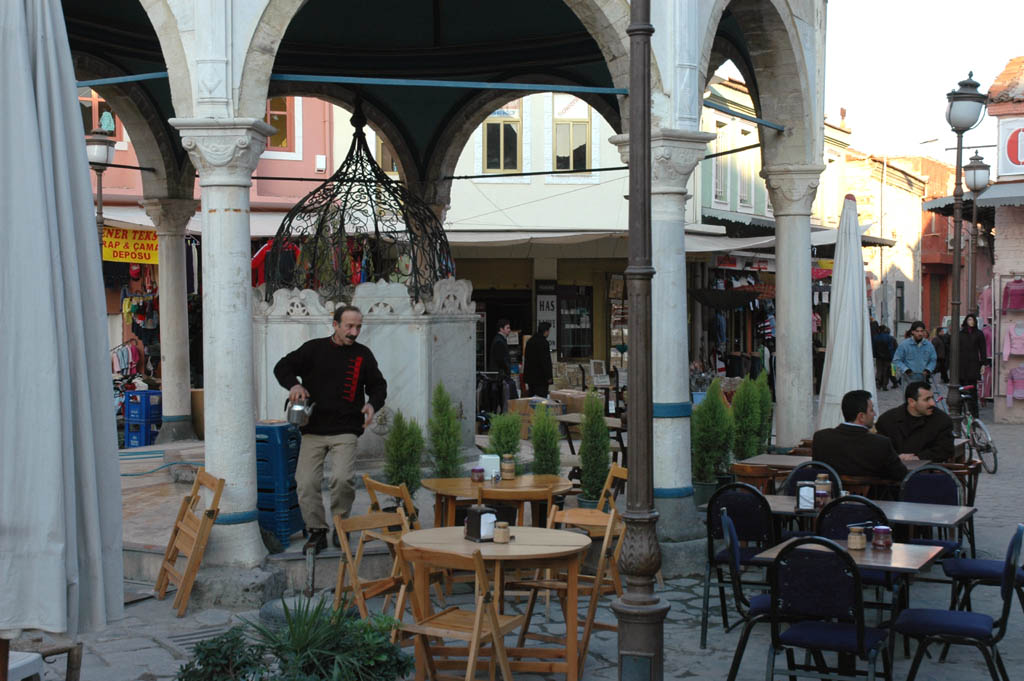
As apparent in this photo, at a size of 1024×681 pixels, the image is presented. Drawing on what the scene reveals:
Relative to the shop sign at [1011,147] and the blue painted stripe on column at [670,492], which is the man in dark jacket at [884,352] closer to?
the shop sign at [1011,147]

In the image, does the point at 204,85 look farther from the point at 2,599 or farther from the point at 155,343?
the point at 155,343

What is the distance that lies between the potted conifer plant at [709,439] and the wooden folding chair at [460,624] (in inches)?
168

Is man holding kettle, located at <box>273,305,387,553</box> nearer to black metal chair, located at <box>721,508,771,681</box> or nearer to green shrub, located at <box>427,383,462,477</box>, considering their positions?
green shrub, located at <box>427,383,462,477</box>

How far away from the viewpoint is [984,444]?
579 inches

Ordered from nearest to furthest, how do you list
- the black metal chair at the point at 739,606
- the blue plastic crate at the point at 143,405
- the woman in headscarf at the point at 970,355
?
the black metal chair at the point at 739,606, the blue plastic crate at the point at 143,405, the woman in headscarf at the point at 970,355

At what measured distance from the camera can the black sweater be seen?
28.0ft

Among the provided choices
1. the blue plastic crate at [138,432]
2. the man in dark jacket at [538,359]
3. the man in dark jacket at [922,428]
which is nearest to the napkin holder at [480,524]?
the man in dark jacket at [922,428]

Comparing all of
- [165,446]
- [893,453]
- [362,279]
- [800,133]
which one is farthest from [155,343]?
[893,453]

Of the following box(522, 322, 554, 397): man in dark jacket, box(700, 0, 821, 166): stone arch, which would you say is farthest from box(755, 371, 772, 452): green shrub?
box(522, 322, 554, 397): man in dark jacket

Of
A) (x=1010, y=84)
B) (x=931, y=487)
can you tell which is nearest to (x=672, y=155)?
(x=931, y=487)

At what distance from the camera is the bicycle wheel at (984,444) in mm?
14445

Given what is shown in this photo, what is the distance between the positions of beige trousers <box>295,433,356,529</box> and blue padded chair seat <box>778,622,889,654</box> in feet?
11.7

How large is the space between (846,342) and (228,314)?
590cm

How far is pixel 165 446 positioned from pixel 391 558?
19.7ft
